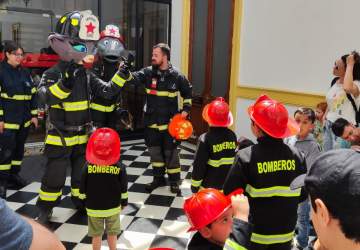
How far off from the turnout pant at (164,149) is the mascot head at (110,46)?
36.6 inches

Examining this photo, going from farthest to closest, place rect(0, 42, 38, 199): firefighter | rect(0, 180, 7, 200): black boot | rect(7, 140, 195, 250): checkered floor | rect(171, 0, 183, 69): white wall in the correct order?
1. rect(171, 0, 183, 69): white wall
2. rect(0, 42, 38, 199): firefighter
3. rect(0, 180, 7, 200): black boot
4. rect(7, 140, 195, 250): checkered floor

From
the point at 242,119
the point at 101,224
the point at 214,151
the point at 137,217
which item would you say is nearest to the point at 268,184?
the point at 214,151

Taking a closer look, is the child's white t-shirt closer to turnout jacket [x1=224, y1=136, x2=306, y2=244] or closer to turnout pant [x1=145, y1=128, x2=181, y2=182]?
turnout jacket [x1=224, y1=136, x2=306, y2=244]

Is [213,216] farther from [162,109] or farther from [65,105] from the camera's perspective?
[162,109]

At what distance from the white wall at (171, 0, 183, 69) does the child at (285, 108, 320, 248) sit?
4.08 meters

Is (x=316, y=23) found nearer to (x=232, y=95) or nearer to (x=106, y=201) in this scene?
(x=232, y=95)

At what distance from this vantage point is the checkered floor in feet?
10.2

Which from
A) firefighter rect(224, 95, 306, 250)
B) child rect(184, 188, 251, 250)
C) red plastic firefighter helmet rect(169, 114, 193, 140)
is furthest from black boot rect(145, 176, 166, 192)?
child rect(184, 188, 251, 250)

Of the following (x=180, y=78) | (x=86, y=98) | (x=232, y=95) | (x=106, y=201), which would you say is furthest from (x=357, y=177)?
(x=232, y=95)

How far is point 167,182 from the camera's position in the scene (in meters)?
4.54

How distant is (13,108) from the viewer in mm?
4031

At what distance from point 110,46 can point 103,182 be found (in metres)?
2.07

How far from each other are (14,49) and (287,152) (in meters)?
3.22

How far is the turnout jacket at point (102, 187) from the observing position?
2562 mm
